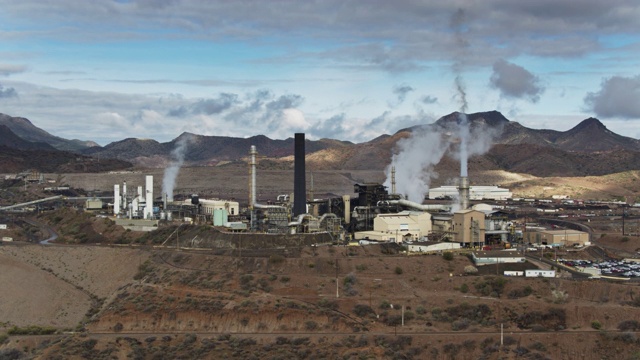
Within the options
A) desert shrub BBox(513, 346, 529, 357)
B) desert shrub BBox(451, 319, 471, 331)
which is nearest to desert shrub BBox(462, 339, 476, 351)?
desert shrub BBox(513, 346, 529, 357)

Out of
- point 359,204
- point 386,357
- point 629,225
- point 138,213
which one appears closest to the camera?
point 386,357

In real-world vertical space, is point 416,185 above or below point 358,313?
above

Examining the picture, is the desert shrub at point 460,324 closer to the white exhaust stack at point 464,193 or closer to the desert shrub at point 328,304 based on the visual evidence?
the desert shrub at point 328,304

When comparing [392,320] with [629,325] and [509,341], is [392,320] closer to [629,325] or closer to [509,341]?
[509,341]

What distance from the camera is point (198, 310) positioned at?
5644 centimetres

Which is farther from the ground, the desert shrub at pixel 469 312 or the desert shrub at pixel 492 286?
the desert shrub at pixel 492 286

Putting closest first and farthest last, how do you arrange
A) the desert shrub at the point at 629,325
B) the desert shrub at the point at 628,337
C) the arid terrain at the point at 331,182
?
the desert shrub at the point at 628,337 < the desert shrub at the point at 629,325 < the arid terrain at the point at 331,182

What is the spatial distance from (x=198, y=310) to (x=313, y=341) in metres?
9.98

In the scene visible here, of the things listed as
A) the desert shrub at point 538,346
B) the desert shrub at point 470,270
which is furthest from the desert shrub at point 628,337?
the desert shrub at point 470,270

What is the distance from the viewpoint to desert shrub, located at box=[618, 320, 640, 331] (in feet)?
168

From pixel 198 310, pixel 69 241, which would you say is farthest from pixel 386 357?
pixel 69 241

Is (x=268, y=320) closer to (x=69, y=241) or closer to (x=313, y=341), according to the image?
(x=313, y=341)

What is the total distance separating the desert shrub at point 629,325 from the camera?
51062 millimetres

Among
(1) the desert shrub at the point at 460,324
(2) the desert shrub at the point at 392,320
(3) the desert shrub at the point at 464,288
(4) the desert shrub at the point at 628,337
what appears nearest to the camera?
(4) the desert shrub at the point at 628,337
